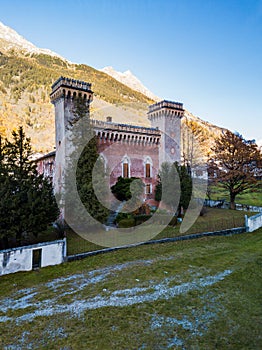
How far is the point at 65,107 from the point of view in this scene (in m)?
24.7

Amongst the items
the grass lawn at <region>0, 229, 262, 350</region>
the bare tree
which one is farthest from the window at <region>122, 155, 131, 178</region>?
the grass lawn at <region>0, 229, 262, 350</region>

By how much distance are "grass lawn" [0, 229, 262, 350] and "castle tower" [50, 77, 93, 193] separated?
1325 cm

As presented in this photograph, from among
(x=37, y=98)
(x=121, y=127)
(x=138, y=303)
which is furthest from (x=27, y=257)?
(x=37, y=98)

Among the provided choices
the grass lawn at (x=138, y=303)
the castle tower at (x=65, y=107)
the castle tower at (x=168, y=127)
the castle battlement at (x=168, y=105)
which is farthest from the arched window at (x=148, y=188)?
the grass lawn at (x=138, y=303)

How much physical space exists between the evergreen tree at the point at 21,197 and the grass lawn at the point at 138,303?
3.83 m

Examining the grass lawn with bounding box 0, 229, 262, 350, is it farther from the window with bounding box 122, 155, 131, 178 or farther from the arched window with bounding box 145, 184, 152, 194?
the arched window with bounding box 145, 184, 152, 194

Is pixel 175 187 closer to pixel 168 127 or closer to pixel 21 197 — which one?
pixel 168 127

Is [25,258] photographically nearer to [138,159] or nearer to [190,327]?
[190,327]

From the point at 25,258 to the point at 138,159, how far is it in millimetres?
19704

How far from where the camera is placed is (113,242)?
1595 centimetres

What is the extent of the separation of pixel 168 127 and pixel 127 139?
550 cm

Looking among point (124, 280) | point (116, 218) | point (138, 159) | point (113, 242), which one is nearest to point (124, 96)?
point (138, 159)

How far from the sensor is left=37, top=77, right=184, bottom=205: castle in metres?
25.0

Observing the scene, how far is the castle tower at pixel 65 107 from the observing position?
24172 millimetres
